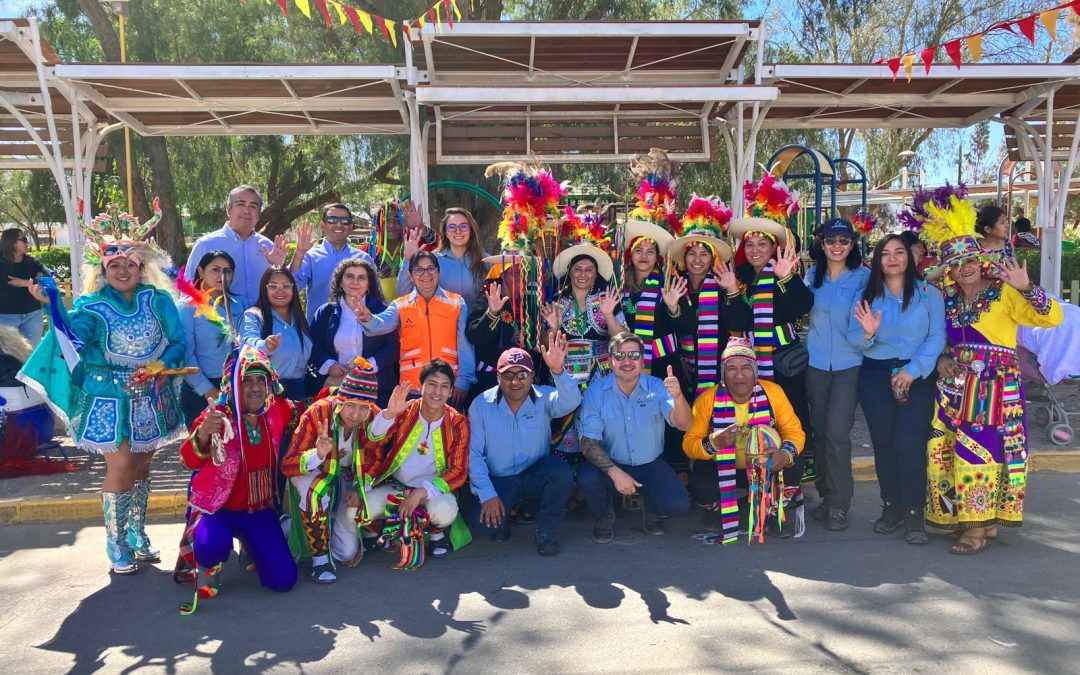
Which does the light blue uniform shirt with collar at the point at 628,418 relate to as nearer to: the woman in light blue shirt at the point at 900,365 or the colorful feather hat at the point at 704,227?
the colorful feather hat at the point at 704,227

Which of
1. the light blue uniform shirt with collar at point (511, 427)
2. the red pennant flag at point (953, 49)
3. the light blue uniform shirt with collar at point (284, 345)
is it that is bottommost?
the light blue uniform shirt with collar at point (511, 427)

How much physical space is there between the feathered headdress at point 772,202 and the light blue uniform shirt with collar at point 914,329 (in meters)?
1.09

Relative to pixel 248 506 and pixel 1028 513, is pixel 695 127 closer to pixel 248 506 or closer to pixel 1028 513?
pixel 1028 513

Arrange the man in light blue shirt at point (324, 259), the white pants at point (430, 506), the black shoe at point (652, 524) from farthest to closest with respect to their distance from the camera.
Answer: the man in light blue shirt at point (324, 259)
the black shoe at point (652, 524)
the white pants at point (430, 506)

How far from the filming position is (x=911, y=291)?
15.5 feet

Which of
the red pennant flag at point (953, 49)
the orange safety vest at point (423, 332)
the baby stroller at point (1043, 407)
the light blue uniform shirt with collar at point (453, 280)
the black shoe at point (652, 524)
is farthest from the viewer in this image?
the baby stroller at point (1043, 407)

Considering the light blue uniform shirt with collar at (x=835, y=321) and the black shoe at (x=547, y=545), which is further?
the light blue uniform shirt with collar at (x=835, y=321)

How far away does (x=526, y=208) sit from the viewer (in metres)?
5.58

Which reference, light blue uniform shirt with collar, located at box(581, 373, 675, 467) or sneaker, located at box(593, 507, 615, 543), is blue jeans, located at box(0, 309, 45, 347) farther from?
sneaker, located at box(593, 507, 615, 543)

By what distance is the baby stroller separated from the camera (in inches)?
255

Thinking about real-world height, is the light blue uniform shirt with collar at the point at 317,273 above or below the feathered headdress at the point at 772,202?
below

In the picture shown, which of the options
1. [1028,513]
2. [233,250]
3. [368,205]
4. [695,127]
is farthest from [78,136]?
[368,205]

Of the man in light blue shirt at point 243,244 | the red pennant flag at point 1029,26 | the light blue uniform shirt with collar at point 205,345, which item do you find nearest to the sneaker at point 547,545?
the light blue uniform shirt with collar at point 205,345

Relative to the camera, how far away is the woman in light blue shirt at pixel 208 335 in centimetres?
491
